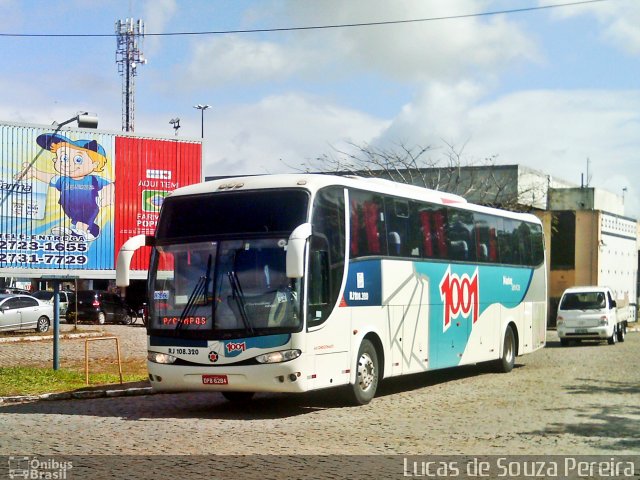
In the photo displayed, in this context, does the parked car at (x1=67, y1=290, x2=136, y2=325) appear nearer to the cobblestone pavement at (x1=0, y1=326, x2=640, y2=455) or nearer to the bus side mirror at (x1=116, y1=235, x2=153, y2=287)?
the cobblestone pavement at (x1=0, y1=326, x2=640, y2=455)

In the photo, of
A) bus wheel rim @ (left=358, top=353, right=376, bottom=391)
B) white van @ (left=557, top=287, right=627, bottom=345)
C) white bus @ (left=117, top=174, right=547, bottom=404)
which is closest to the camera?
white bus @ (left=117, top=174, right=547, bottom=404)

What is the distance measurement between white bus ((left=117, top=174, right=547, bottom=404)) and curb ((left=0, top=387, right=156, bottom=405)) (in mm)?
2231

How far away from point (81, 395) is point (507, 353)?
1010cm

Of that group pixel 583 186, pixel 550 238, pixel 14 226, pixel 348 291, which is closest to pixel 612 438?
pixel 348 291

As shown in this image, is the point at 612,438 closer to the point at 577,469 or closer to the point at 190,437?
the point at 577,469

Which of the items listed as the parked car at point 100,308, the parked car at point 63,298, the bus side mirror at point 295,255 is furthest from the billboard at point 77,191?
the bus side mirror at point 295,255

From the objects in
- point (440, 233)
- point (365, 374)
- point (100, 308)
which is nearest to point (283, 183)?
point (365, 374)

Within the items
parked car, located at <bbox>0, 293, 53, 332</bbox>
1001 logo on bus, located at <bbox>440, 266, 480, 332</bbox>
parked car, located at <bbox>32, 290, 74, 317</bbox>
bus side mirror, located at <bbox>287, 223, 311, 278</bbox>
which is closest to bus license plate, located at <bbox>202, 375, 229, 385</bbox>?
bus side mirror, located at <bbox>287, 223, 311, 278</bbox>

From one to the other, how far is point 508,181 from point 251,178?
117ft

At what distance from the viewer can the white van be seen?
33.5 meters

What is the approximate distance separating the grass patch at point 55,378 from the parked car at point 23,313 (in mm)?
13350

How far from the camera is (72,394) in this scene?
16906 mm

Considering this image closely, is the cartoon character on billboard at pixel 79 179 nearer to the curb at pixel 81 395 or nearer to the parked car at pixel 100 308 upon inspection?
the parked car at pixel 100 308

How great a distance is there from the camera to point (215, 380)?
13.9m
